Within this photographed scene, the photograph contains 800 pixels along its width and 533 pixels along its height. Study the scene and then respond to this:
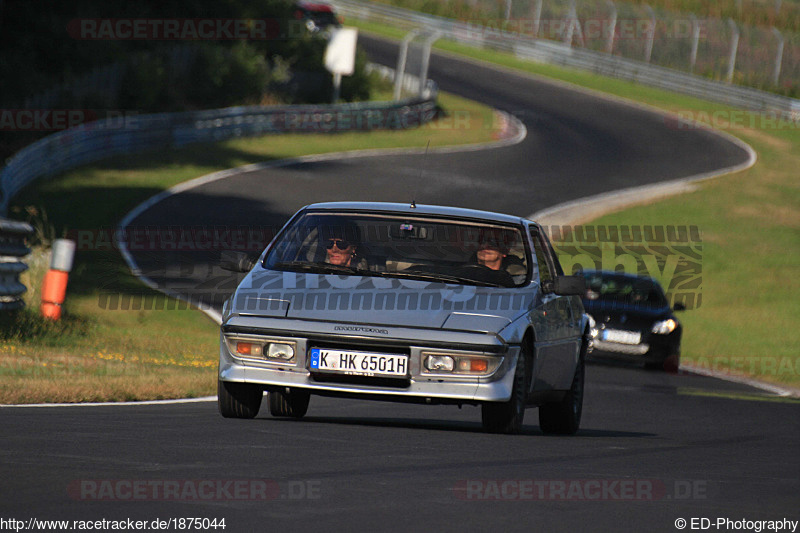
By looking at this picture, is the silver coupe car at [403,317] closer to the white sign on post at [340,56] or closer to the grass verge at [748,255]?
the grass verge at [748,255]

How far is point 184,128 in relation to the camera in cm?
3984

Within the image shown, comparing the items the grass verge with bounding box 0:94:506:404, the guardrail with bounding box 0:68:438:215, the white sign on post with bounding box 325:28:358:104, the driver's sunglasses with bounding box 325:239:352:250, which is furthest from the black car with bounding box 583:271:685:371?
the white sign on post with bounding box 325:28:358:104

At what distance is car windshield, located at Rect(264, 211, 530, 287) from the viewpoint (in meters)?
10.2

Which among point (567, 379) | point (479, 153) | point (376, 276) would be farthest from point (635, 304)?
point (479, 153)

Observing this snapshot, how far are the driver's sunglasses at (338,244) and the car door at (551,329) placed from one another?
1.41 meters

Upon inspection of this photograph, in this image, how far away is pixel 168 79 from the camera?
46938 millimetres

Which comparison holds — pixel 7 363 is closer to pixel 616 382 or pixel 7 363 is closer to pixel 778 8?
pixel 616 382

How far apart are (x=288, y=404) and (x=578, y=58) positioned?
59.7 meters

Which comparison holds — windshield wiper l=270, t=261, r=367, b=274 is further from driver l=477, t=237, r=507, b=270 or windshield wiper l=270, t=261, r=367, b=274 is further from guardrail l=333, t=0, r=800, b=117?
guardrail l=333, t=0, r=800, b=117

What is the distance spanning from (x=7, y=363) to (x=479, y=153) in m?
31.0

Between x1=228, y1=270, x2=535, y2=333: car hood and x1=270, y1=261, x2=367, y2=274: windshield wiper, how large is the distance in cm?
11

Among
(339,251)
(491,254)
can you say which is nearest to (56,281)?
(339,251)

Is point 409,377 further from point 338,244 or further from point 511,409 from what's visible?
point 338,244

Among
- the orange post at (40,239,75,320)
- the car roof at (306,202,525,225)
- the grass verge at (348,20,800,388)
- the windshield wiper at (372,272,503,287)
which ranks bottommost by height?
→ the grass verge at (348,20,800,388)
